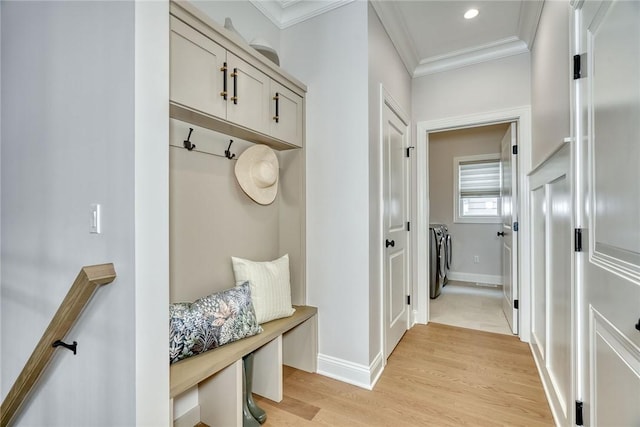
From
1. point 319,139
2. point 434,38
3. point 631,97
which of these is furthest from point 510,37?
point 631,97

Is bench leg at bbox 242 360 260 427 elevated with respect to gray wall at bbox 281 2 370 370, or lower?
lower

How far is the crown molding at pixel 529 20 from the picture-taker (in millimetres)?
2156

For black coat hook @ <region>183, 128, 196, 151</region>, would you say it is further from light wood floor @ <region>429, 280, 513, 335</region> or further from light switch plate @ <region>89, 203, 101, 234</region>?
light wood floor @ <region>429, 280, 513, 335</region>

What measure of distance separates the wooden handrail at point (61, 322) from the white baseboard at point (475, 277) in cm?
499

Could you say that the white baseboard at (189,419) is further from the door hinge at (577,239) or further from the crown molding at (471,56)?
the crown molding at (471,56)

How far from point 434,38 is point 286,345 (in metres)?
2.84

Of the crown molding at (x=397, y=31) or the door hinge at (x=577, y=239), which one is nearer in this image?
the door hinge at (x=577, y=239)

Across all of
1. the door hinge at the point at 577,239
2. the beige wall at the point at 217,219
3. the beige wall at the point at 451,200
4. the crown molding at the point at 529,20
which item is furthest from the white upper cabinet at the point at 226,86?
the beige wall at the point at 451,200

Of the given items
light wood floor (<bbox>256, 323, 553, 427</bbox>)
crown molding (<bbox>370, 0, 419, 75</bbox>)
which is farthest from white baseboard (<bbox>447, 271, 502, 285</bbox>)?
crown molding (<bbox>370, 0, 419, 75</bbox>)

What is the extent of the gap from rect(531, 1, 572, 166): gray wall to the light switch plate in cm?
204

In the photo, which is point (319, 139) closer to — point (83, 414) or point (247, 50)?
point (247, 50)

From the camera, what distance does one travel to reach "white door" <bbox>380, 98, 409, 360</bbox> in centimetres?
235

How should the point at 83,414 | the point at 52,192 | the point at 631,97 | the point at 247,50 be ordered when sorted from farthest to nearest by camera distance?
the point at 247,50, the point at 52,192, the point at 83,414, the point at 631,97

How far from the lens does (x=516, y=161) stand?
277 cm
